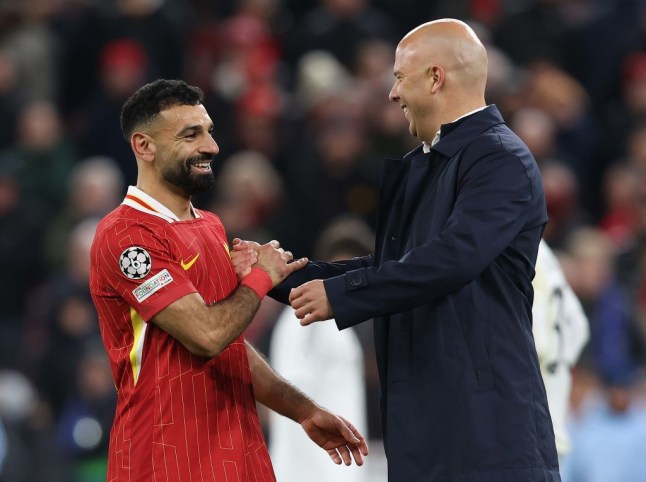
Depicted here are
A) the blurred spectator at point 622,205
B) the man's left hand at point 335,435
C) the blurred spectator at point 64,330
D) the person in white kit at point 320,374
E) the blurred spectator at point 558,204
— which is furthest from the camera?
the blurred spectator at point 622,205

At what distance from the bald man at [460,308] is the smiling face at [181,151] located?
2.01 feet

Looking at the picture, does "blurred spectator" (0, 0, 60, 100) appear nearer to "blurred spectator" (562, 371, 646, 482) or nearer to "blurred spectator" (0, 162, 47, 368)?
"blurred spectator" (0, 162, 47, 368)

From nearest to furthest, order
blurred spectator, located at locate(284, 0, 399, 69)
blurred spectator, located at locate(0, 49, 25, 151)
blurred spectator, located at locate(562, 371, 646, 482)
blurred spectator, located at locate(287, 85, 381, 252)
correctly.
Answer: blurred spectator, located at locate(562, 371, 646, 482)
blurred spectator, located at locate(287, 85, 381, 252)
blurred spectator, located at locate(0, 49, 25, 151)
blurred spectator, located at locate(284, 0, 399, 69)

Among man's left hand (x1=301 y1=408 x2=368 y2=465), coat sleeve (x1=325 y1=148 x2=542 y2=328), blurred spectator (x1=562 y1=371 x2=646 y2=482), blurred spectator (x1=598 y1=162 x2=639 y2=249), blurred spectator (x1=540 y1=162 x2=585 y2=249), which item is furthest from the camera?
blurred spectator (x1=598 y1=162 x2=639 y2=249)

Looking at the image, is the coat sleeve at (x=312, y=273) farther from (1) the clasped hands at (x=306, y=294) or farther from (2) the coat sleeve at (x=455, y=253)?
(2) the coat sleeve at (x=455, y=253)

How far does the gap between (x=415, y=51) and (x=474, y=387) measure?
1258mm

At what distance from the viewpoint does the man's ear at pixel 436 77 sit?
209 inches

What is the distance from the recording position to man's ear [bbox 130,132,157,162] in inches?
211

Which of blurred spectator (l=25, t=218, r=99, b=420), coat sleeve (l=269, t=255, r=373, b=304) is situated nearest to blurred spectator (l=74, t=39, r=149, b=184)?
blurred spectator (l=25, t=218, r=99, b=420)

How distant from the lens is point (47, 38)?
491 inches

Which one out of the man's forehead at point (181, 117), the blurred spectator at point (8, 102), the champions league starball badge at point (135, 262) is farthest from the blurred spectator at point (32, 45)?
the champions league starball badge at point (135, 262)

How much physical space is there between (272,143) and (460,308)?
6801 millimetres

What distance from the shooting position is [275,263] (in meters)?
5.46

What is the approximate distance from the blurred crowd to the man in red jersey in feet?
11.7
